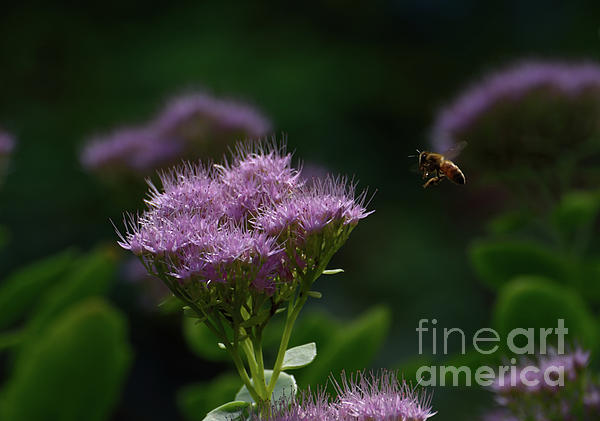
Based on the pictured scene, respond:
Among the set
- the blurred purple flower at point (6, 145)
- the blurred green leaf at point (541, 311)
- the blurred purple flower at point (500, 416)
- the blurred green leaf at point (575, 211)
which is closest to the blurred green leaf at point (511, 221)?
the blurred green leaf at point (575, 211)

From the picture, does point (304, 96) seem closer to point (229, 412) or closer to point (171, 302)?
point (171, 302)

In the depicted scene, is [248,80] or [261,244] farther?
[248,80]

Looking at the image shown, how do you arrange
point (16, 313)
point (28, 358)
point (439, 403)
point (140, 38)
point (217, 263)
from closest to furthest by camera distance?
point (217, 263) < point (28, 358) < point (16, 313) < point (439, 403) < point (140, 38)

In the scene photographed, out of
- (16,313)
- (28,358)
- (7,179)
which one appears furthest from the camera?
(7,179)

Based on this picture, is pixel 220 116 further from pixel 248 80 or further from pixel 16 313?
pixel 248 80

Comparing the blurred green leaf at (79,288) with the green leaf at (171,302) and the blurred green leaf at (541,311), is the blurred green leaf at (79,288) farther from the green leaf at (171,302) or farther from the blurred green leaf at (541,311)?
the blurred green leaf at (541,311)

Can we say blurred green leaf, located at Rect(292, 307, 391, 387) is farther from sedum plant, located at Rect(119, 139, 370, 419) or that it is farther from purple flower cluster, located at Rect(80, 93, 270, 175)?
purple flower cluster, located at Rect(80, 93, 270, 175)

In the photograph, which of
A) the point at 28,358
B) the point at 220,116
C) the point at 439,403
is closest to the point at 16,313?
the point at 28,358
